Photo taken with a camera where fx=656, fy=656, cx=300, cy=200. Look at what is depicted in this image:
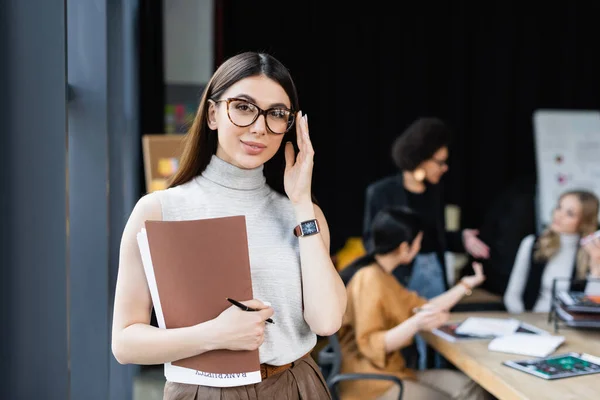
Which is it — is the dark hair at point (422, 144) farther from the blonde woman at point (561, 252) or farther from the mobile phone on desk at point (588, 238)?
the mobile phone on desk at point (588, 238)

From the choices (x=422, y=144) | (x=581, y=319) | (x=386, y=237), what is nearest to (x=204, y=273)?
(x=386, y=237)

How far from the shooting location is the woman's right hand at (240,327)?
1136mm

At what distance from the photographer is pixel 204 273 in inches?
45.8

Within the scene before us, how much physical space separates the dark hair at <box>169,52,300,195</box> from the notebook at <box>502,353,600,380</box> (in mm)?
1258

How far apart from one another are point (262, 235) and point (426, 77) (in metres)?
4.59

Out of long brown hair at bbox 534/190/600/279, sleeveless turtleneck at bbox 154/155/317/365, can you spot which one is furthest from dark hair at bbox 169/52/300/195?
long brown hair at bbox 534/190/600/279

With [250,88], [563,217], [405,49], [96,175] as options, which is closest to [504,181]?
[405,49]

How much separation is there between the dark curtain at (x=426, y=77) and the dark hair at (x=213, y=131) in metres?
3.90

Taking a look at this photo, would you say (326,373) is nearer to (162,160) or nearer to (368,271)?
(368,271)

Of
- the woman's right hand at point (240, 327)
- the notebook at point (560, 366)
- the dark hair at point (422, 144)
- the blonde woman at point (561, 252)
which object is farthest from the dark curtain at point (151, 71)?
the woman's right hand at point (240, 327)

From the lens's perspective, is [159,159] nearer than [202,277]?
No

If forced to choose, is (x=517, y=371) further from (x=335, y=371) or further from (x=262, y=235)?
(x=262, y=235)

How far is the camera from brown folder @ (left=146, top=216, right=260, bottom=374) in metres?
1.15

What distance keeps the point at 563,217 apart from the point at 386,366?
1.45m
